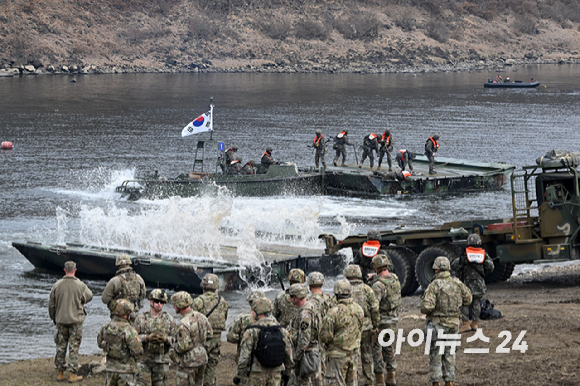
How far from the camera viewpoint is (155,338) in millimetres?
9414

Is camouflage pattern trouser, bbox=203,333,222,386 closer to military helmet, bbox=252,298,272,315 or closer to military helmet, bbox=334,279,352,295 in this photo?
military helmet, bbox=252,298,272,315

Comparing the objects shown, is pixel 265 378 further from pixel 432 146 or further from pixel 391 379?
pixel 432 146

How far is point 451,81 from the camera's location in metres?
93.1

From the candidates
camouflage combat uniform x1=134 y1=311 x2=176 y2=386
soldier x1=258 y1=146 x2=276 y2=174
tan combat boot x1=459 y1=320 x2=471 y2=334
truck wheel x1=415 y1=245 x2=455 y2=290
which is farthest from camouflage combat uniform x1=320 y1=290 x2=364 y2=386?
soldier x1=258 y1=146 x2=276 y2=174

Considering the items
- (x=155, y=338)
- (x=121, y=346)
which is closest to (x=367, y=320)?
(x=155, y=338)

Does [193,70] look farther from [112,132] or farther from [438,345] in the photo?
[438,345]

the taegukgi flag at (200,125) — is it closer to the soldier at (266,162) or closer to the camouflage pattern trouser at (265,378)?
the soldier at (266,162)

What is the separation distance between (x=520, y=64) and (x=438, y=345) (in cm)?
11395

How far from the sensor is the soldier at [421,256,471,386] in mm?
10094

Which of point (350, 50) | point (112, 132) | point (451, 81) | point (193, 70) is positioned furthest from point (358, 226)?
point (350, 50)

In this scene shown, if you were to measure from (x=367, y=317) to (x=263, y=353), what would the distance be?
211 centimetres

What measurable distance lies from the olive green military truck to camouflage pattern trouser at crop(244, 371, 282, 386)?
7851 millimetres

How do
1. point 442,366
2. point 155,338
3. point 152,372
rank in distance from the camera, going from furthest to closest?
point 442,366, point 152,372, point 155,338

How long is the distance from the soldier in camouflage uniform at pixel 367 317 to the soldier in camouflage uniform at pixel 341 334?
0.65m
